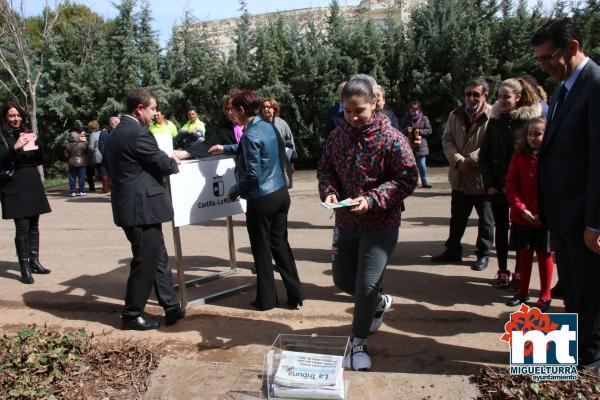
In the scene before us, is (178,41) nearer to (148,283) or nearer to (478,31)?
(478,31)

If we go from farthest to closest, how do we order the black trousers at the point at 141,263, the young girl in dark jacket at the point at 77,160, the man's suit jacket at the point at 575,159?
1. the young girl in dark jacket at the point at 77,160
2. the black trousers at the point at 141,263
3. the man's suit jacket at the point at 575,159

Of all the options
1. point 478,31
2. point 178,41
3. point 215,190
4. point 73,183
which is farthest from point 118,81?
point 215,190

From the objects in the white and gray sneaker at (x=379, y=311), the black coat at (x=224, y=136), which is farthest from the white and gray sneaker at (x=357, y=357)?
the black coat at (x=224, y=136)

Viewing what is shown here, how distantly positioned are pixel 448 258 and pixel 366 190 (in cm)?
299

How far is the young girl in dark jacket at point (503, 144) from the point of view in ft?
16.7

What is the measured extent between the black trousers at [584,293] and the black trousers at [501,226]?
2.02 meters

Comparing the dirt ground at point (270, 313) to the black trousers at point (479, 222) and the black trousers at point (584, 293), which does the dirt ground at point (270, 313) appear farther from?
the black trousers at point (584, 293)

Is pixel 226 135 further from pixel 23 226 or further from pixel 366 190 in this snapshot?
pixel 366 190

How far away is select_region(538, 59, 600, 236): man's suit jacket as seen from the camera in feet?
9.89

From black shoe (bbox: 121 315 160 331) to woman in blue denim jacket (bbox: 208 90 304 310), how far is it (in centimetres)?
94

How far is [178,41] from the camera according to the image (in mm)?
18984

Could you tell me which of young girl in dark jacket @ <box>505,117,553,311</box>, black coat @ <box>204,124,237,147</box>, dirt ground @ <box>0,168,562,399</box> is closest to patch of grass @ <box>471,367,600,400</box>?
dirt ground @ <box>0,168,562,399</box>

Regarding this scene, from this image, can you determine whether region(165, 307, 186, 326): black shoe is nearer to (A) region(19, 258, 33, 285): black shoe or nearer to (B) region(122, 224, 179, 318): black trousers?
(B) region(122, 224, 179, 318): black trousers

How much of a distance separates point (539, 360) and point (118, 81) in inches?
709
